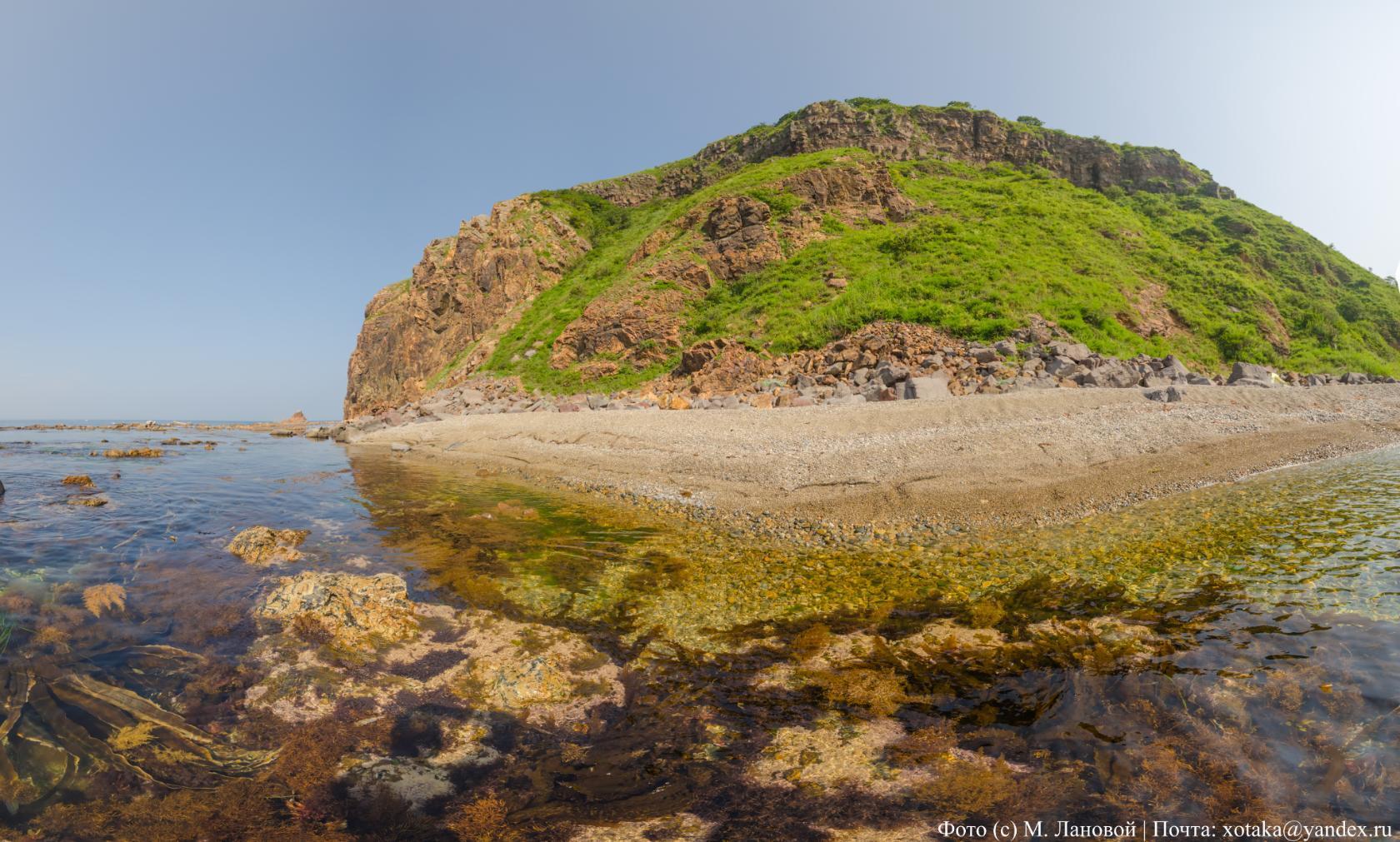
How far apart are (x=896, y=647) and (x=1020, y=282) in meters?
29.0

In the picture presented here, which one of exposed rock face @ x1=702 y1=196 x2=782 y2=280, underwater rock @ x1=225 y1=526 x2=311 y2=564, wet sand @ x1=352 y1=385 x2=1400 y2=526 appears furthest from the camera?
exposed rock face @ x1=702 y1=196 x2=782 y2=280

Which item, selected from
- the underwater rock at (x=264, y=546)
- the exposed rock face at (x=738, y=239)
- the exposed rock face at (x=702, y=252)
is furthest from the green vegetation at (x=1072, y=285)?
the underwater rock at (x=264, y=546)

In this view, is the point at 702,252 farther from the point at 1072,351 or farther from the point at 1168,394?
the point at 1168,394

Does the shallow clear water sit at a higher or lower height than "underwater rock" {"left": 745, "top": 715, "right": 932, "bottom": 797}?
higher

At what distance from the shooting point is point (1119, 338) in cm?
2578

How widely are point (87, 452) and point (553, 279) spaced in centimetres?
3323

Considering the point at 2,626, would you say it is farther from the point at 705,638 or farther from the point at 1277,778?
the point at 1277,778

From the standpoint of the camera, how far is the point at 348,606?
20.6 ft

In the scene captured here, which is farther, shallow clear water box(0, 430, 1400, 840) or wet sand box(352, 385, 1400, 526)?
wet sand box(352, 385, 1400, 526)

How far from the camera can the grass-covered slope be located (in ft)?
90.6

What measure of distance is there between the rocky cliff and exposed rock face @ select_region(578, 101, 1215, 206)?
26cm

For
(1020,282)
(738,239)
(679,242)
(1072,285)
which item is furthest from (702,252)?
(1072,285)

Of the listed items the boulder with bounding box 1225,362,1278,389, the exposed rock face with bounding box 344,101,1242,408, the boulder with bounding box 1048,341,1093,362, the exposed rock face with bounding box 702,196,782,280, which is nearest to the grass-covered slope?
the exposed rock face with bounding box 344,101,1242,408

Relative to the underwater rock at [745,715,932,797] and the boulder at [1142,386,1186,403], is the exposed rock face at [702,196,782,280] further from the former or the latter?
the underwater rock at [745,715,932,797]
